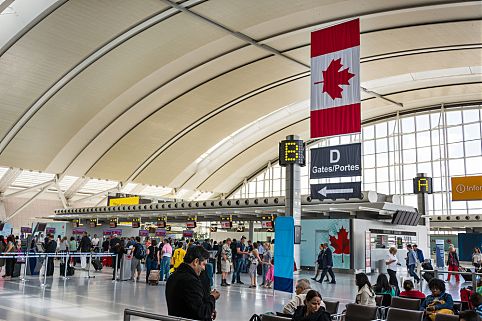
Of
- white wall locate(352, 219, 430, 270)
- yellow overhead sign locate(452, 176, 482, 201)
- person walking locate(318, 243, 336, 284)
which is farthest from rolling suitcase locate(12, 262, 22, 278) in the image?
yellow overhead sign locate(452, 176, 482, 201)

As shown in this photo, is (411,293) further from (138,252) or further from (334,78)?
(138,252)

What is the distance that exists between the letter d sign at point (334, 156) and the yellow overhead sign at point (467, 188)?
1589cm

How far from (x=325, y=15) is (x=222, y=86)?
11.4 m

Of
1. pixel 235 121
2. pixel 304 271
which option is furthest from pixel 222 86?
pixel 304 271

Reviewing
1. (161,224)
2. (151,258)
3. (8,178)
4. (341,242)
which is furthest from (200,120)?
(151,258)

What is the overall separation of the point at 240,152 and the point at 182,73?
53.6 ft

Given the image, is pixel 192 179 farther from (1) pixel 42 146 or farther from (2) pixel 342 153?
(2) pixel 342 153

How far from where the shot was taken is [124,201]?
35.8 m

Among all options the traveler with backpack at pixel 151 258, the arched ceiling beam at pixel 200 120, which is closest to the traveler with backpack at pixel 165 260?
the traveler with backpack at pixel 151 258

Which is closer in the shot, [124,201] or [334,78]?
[334,78]

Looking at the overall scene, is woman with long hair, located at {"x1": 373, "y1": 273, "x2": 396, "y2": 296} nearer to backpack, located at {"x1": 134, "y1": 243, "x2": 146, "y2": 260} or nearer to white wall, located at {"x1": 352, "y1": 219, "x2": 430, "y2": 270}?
backpack, located at {"x1": 134, "y1": 243, "x2": 146, "y2": 260}

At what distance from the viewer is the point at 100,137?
3681cm

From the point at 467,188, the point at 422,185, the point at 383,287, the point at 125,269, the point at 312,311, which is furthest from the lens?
the point at 422,185

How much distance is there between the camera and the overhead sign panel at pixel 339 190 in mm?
11391
